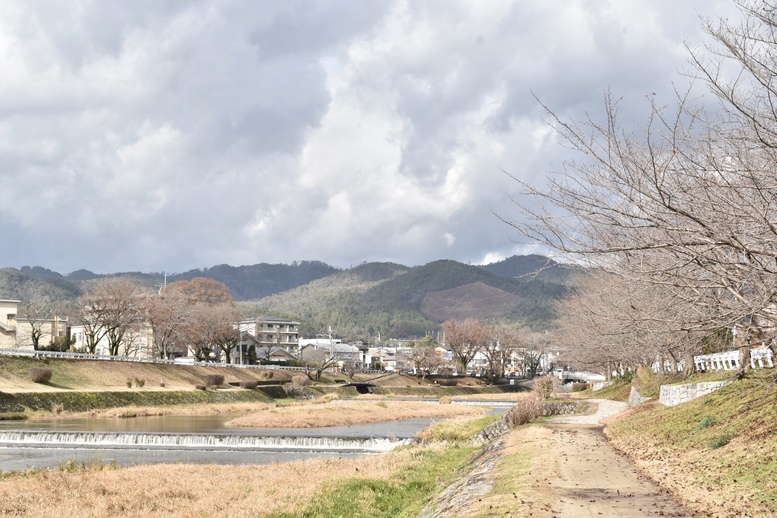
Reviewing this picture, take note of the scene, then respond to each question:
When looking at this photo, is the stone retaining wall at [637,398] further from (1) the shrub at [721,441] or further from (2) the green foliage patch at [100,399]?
(2) the green foliage patch at [100,399]

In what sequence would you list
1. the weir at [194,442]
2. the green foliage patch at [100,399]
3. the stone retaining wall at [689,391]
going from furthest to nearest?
the green foliage patch at [100,399]
the weir at [194,442]
the stone retaining wall at [689,391]

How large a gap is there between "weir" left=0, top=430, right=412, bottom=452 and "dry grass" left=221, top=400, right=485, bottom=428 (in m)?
12.9

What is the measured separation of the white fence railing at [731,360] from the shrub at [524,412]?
9128 millimetres

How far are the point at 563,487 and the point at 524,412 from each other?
1940cm

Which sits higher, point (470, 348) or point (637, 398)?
point (470, 348)

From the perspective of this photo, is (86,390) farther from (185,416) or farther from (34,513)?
(34,513)

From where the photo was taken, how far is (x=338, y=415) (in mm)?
55938

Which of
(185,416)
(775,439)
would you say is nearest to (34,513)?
(775,439)

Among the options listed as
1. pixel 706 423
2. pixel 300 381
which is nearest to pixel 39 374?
pixel 300 381

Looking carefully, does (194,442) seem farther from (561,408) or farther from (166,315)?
(166,315)

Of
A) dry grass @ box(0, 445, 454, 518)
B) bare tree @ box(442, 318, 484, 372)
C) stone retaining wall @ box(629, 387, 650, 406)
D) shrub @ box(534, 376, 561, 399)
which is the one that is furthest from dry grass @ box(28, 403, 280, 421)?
bare tree @ box(442, 318, 484, 372)

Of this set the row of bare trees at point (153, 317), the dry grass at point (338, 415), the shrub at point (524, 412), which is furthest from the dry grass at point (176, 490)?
the row of bare trees at point (153, 317)

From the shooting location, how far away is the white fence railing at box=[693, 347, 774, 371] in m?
33.9

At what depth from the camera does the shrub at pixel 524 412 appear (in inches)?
1282
